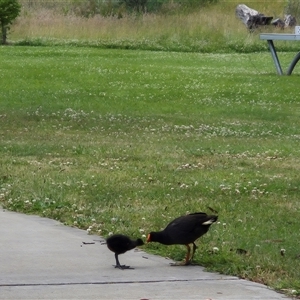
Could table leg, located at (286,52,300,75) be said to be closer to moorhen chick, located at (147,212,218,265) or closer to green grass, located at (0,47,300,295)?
green grass, located at (0,47,300,295)

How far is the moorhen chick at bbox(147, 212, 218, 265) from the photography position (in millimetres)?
6309

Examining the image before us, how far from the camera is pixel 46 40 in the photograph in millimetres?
40094

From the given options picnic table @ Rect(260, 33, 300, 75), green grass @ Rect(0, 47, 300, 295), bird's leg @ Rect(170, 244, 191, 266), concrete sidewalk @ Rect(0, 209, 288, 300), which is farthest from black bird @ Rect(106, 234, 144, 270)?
picnic table @ Rect(260, 33, 300, 75)

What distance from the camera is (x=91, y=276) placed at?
19.8 feet

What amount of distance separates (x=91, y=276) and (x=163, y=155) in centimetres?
621

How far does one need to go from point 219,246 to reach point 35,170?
4.31m

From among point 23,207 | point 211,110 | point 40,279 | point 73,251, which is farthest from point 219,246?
point 211,110

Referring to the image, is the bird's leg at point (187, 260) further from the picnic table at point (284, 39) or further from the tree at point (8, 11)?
the tree at point (8, 11)

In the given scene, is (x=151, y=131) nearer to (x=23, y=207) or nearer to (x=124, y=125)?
(x=124, y=125)

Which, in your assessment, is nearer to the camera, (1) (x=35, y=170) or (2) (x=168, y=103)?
(1) (x=35, y=170)

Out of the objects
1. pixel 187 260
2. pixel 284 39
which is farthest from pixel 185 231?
pixel 284 39

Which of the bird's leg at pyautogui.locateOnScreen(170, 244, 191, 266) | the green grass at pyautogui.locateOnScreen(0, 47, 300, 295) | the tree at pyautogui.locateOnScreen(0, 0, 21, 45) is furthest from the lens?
the tree at pyautogui.locateOnScreen(0, 0, 21, 45)

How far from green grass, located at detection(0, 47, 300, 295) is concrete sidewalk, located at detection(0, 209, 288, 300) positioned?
26 cm

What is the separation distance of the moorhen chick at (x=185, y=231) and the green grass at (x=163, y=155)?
261 millimetres
